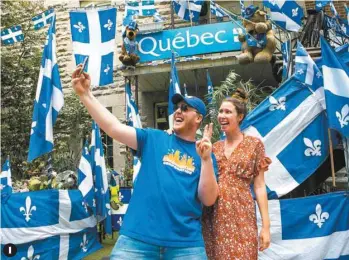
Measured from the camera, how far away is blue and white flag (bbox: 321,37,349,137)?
4.14 m

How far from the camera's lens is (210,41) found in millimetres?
9398

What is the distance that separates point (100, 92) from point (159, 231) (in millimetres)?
10794

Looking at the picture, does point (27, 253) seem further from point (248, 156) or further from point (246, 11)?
point (246, 11)

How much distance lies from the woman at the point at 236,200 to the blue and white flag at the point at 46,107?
378 cm

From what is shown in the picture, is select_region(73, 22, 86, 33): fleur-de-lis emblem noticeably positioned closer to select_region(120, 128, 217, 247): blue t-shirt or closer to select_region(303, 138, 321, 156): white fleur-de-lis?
select_region(303, 138, 321, 156): white fleur-de-lis

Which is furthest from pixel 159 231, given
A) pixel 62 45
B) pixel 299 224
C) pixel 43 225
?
pixel 62 45

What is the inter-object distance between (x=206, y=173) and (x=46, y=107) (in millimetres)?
4553

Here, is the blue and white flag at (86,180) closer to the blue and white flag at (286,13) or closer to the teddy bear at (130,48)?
the teddy bear at (130,48)

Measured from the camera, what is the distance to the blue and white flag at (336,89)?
414 centimetres

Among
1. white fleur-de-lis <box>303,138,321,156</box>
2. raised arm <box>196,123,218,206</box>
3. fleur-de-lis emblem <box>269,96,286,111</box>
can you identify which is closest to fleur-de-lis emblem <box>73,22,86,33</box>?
fleur-de-lis emblem <box>269,96,286,111</box>

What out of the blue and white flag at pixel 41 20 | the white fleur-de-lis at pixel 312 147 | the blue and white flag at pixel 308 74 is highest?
the blue and white flag at pixel 41 20

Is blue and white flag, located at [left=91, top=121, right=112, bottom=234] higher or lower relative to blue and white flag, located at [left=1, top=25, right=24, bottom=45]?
lower

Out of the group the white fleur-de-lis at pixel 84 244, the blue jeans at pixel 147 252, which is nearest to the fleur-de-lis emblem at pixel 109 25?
the white fleur-de-lis at pixel 84 244

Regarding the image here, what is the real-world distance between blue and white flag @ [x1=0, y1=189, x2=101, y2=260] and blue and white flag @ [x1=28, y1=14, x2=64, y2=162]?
29.1 inches
